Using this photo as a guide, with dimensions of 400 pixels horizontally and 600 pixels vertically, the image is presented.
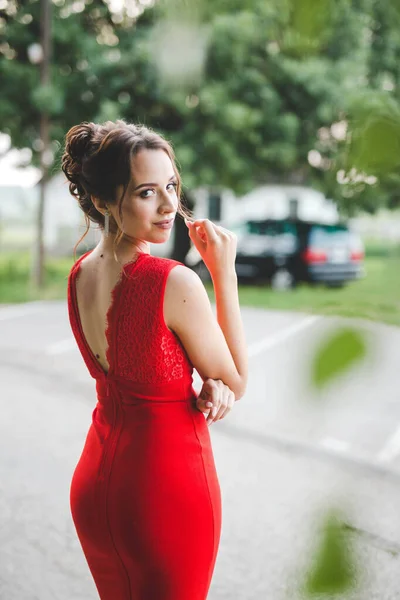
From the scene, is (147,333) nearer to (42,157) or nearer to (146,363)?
(146,363)

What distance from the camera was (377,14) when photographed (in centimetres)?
39

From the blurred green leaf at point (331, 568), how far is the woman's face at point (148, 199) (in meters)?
0.91

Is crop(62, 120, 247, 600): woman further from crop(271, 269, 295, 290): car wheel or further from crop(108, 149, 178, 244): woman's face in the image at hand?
crop(271, 269, 295, 290): car wheel

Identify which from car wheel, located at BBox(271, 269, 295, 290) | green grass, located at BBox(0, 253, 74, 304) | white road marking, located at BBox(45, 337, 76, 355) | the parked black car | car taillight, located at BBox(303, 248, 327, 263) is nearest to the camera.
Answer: the parked black car

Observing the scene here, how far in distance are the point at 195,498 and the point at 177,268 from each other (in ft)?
1.64

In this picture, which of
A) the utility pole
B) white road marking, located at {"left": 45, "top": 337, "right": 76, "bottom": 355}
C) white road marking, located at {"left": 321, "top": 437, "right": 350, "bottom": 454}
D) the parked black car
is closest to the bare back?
the parked black car

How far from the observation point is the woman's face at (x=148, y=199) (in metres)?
1.31

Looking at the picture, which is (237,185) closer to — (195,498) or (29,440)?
(29,440)

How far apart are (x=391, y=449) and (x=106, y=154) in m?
3.35

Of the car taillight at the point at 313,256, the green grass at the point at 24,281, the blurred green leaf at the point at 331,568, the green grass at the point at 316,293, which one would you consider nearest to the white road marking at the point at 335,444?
the green grass at the point at 316,293

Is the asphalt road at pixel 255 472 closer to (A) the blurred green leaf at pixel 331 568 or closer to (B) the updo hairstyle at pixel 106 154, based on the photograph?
(A) the blurred green leaf at pixel 331 568

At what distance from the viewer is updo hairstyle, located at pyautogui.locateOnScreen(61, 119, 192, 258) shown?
1.31m

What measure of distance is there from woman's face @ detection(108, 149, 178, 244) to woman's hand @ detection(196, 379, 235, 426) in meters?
0.32

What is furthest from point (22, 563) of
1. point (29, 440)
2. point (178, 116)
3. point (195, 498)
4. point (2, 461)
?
point (178, 116)
